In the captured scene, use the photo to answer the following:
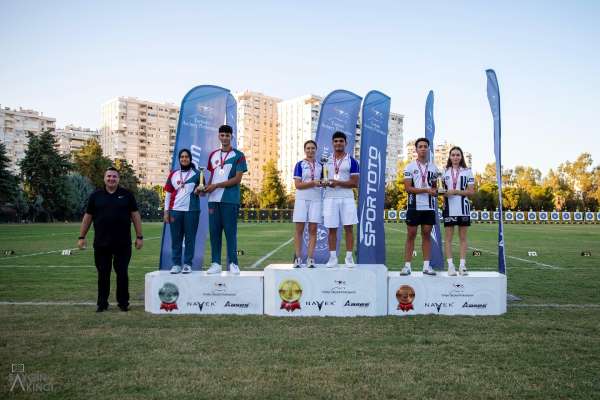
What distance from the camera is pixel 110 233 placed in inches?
258

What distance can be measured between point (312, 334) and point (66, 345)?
Result: 2.46m

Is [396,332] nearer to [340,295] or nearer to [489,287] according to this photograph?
[340,295]

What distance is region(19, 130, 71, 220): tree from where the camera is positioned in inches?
2063

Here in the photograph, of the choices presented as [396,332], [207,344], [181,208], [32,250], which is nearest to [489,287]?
[396,332]

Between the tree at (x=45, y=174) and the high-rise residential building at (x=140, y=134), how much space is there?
59.6m

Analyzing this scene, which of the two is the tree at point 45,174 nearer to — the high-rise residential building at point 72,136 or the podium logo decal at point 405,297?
the podium logo decal at point 405,297

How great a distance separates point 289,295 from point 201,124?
4.04 meters

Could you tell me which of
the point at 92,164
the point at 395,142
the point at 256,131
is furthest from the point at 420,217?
the point at 395,142

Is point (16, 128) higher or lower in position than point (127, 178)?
higher

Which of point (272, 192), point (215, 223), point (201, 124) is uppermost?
point (272, 192)

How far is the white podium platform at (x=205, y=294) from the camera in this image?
6363 millimetres

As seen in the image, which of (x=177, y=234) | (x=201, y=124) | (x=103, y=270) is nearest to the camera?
(x=103, y=270)

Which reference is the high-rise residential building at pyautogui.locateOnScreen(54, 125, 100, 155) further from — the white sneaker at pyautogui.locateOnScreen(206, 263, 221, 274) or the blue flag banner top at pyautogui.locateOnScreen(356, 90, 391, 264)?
the white sneaker at pyautogui.locateOnScreen(206, 263, 221, 274)

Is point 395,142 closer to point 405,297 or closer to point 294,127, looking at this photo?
point 294,127
